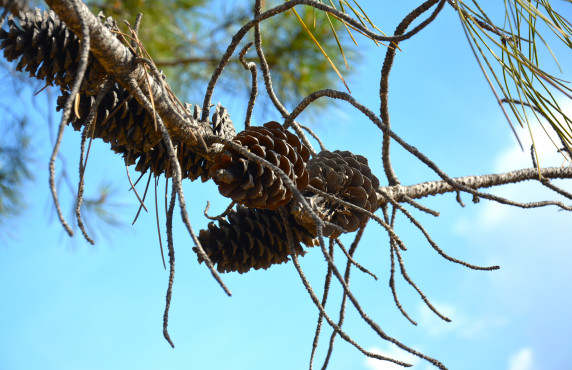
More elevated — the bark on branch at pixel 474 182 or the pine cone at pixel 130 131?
the bark on branch at pixel 474 182

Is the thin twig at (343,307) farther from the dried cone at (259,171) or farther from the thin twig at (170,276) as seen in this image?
the thin twig at (170,276)

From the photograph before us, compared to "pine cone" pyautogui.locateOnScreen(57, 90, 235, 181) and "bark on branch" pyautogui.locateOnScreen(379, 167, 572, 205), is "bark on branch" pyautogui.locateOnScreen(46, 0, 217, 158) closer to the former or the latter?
"pine cone" pyautogui.locateOnScreen(57, 90, 235, 181)

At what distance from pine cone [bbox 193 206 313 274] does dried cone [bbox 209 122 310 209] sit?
0.07m

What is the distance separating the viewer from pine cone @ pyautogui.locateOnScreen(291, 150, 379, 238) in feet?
1.98

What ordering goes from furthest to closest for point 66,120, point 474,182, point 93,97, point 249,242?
point 474,182, point 249,242, point 93,97, point 66,120

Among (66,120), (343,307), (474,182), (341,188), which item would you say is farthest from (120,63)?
(474,182)

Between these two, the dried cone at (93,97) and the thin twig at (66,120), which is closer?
the thin twig at (66,120)

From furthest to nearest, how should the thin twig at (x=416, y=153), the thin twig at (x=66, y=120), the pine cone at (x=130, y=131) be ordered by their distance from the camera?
1. the pine cone at (x=130, y=131)
2. the thin twig at (x=416, y=153)
3. the thin twig at (x=66, y=120)

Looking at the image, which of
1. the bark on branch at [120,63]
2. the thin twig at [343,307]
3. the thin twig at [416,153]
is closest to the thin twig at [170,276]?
the bark on branch at [120,63]

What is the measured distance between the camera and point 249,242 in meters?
0.64

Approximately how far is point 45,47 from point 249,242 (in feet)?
1.00

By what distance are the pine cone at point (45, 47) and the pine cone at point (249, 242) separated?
24cm

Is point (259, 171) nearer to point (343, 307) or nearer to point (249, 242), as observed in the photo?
point (249, 242)

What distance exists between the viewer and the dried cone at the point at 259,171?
54 cm
